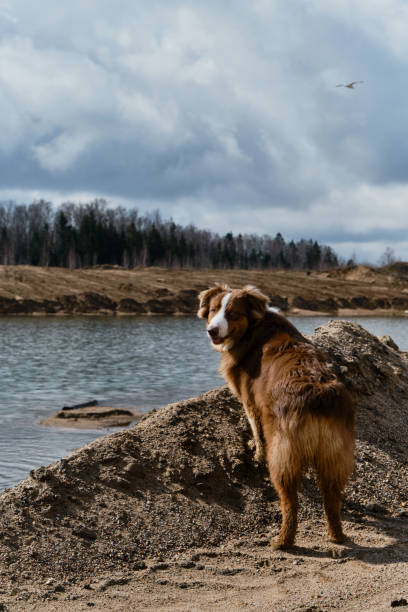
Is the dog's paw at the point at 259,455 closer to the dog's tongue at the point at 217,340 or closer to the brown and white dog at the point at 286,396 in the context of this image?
the brown and white dog at the point at 286,396

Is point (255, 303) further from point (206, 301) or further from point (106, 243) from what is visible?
point (106, 243)

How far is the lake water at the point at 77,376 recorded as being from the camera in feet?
36.0

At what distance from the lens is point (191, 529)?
5500 millimetres

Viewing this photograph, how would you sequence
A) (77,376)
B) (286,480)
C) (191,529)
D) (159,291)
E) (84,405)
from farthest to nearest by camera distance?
(159,291)
(77,376)
(84,405)
(191,529)
(286,480)

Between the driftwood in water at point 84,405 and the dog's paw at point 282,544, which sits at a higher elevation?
the dog's paw at point 282,544

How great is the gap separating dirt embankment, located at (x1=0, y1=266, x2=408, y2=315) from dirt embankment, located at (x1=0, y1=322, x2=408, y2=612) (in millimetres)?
53423

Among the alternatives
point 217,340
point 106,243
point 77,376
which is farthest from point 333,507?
point 106,243

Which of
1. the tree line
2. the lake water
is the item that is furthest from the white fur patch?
the tree line

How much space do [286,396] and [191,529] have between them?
64.4 inches

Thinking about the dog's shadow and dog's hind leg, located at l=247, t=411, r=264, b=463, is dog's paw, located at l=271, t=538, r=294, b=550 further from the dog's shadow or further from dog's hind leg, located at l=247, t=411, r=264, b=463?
dog's hind leg, located at l=247, t=411, r=264, b=463

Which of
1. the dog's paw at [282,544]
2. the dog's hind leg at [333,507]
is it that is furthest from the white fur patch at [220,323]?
the dog's paw at [282,544]

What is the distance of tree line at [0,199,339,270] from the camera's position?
10162 cm

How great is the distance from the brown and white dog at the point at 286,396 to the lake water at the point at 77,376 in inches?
166

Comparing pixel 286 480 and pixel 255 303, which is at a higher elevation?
pixel 255 303
